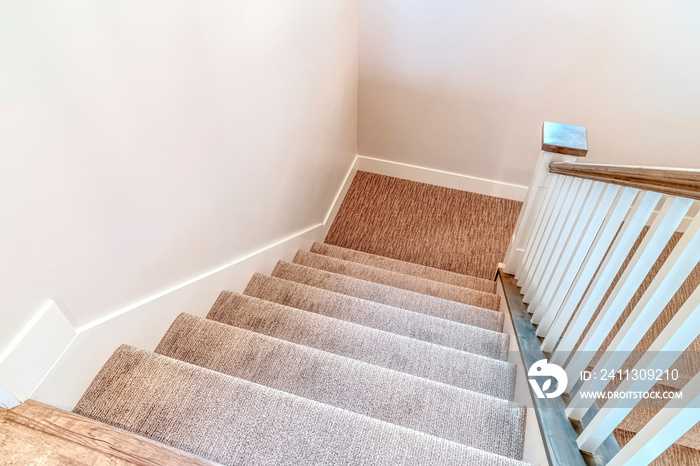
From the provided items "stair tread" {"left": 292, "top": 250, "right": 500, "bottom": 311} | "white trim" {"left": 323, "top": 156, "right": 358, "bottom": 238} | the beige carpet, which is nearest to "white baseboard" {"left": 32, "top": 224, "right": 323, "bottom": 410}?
"stair tread" {"left": 292, "top": 250, "right": 500, "bottom": 311}

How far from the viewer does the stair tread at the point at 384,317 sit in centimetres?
168

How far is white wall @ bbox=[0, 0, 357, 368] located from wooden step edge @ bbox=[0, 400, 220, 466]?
0.57ft

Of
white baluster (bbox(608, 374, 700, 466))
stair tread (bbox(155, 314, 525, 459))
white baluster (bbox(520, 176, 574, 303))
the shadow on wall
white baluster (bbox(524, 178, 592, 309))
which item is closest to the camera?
white baluster (bbox(608, 374, 700, 466))

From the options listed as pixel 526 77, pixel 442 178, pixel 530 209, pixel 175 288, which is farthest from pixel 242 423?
pixel 442 178

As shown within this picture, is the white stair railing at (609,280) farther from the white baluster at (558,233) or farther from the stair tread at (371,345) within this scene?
the stair tread at (371,345)

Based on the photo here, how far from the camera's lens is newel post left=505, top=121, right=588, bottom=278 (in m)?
1.60

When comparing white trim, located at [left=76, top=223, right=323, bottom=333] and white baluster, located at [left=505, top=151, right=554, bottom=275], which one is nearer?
white trim, located at [left=76, top=223, right=323, bottom=333]

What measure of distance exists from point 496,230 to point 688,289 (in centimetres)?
118

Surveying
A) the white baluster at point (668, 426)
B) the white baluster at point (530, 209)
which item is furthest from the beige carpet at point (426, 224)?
the white baluster at point (668, 426)

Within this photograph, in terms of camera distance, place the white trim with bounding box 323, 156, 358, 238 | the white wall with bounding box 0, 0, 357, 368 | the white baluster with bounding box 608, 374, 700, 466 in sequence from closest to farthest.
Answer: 1. the white baluster with bounding box 608, 374, 700, 466
2. the white wall with bounding box 0, 0, 357, 368
3. the white trim with bounding box 323, 156, 358, 238

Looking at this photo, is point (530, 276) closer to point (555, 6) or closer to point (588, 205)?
point (588, 205)

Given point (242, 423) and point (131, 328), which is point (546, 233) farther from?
point (131, 328)

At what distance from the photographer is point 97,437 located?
93 centimetres

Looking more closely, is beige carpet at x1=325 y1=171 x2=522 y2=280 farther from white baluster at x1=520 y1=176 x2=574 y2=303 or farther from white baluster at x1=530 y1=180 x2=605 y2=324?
white baluster at x1=530 y1=180 x2=605 y2=324
